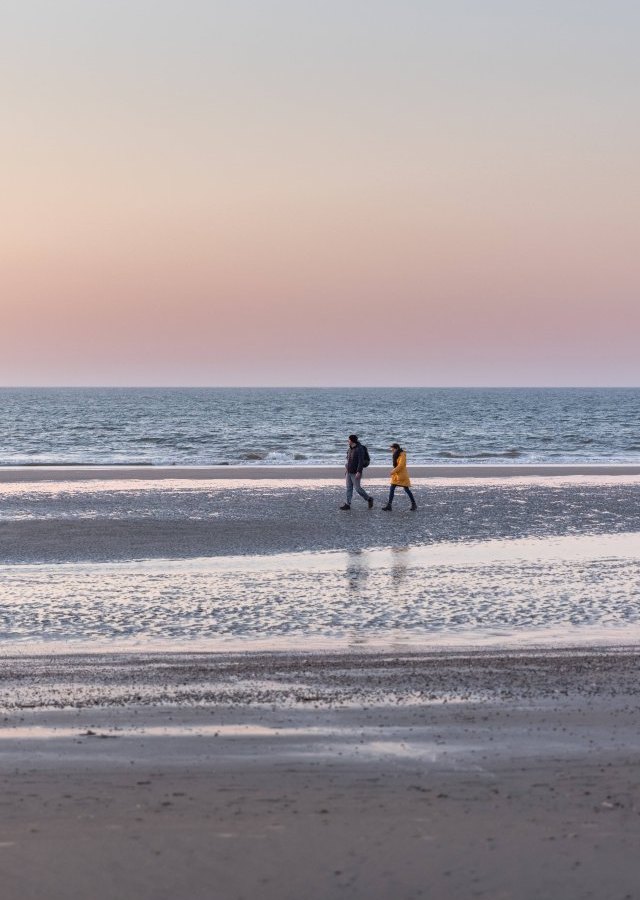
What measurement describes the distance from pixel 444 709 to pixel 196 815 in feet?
8.77

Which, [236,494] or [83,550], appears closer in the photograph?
[83,550]

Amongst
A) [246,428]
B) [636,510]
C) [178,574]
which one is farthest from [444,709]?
[246,428]

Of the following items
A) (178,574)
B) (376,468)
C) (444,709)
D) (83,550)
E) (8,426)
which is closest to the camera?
(444,709)

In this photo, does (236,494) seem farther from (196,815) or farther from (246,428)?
(246,428)

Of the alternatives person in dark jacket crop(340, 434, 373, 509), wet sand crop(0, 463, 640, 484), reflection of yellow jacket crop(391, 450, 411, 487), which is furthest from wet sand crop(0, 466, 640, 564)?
wet sand crop(0, 463, 640, 484)

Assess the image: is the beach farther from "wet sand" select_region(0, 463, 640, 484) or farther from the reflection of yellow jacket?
"wet sand" select_region(0, 463, 640, 484)

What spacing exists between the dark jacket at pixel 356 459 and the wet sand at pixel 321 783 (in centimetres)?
1605

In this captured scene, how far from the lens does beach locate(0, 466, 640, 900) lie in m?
4.96

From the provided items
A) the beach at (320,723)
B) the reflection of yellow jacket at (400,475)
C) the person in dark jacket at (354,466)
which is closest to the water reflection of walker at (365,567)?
the beach at (320,723)

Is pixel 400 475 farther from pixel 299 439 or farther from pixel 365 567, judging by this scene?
pixel 299 439

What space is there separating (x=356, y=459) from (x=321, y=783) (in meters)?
19.3

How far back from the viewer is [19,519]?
22.6m

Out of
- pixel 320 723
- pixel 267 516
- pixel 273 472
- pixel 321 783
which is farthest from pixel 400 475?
pixel 321 783

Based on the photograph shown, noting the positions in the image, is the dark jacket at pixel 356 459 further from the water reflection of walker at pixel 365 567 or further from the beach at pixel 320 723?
the beach at pixel 320 723
